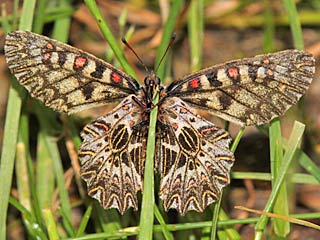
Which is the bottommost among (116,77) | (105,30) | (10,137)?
(10,137)

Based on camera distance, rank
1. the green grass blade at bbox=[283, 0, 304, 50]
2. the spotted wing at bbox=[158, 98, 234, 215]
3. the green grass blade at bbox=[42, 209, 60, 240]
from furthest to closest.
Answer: the green grass blade at bbox=[283, 0, 304, 50] → the green grass blade at bbox=[42, 209, 60, 240] → the spotted wing at bbox=[158, 98, 234, 215]

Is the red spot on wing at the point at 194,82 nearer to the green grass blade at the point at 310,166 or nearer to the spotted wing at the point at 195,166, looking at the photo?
the spotted wing at the point at 195,166

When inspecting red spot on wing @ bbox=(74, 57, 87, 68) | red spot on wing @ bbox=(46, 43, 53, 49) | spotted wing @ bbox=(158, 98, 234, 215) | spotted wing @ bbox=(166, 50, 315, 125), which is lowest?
spotted wing @ bbox=(158, 98, 234, 215)

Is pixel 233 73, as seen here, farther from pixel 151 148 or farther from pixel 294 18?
pixel 294 18

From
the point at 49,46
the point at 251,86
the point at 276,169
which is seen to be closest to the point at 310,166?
the point at 276,169

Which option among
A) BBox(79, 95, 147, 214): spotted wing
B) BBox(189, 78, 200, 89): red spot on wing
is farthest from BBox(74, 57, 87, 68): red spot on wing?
BBox(189, 78, 200, 89): red spot on wing

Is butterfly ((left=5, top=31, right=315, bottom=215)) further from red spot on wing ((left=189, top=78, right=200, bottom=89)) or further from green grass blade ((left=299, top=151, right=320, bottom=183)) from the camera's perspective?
green grass blade ((left=299, top=151, right=320, bottom=183))

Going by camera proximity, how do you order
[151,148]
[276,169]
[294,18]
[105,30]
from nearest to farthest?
1. [151,148]
2. [276,169]
3. [105,30]
4. [294,18]

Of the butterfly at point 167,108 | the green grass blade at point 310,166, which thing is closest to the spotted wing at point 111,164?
the butterfly at point 167,108
